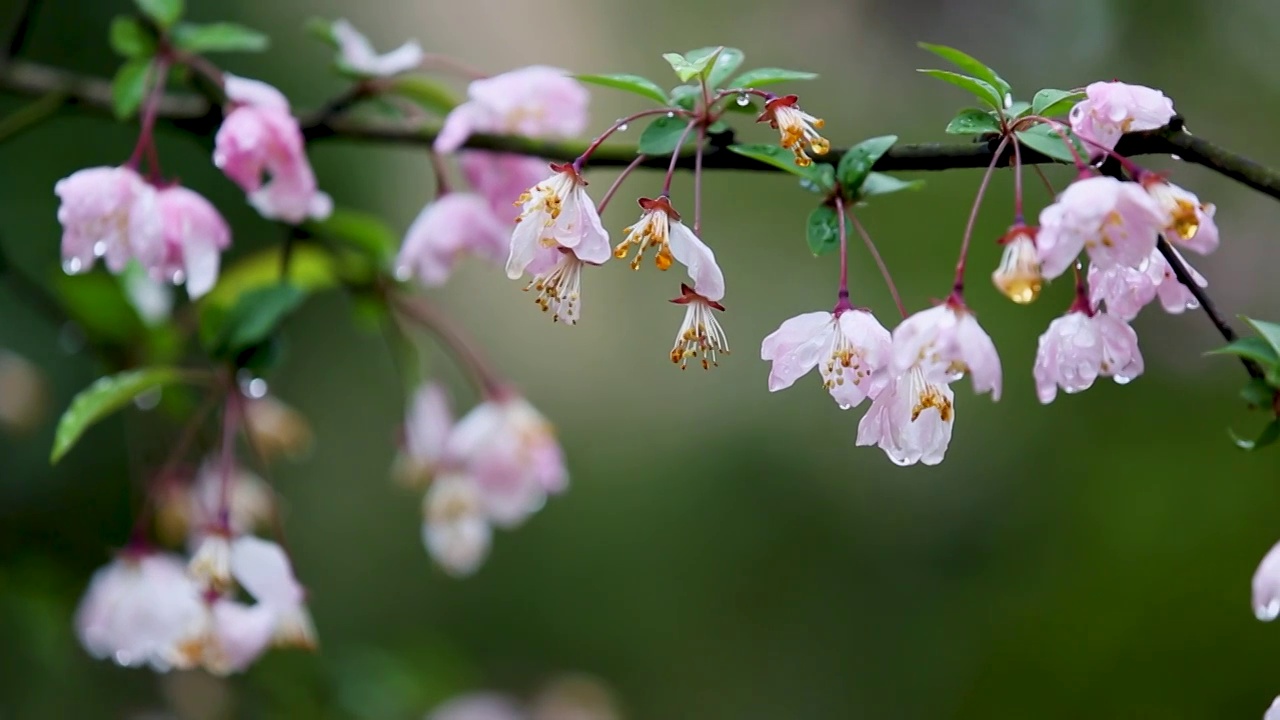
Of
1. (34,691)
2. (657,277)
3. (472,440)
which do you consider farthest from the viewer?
(657,277)

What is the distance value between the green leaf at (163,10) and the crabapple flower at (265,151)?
0.24 feet

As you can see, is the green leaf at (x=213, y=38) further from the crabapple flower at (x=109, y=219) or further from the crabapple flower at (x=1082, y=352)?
the crabapple flower at (x=1082, y=352)

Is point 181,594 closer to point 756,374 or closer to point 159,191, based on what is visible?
point 159,191

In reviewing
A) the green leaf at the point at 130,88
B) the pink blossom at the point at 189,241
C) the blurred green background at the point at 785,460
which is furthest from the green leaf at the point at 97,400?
the blurred green background at the point at 785,460

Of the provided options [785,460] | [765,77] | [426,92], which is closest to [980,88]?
[765,77]

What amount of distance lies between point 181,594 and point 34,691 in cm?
100

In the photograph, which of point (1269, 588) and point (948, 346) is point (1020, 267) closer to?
point (948, 346)

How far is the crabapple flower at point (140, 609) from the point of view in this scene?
0.91 meters

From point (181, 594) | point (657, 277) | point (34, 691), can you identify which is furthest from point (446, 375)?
point (181, 594)

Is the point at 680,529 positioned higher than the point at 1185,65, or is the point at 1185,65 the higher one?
the point at 1185,65

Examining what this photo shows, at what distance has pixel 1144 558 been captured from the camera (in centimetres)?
243

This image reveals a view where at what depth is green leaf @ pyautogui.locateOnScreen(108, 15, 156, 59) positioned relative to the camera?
0.86 metres

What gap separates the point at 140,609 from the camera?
3.02 ft

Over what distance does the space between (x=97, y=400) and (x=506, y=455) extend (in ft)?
1.36
